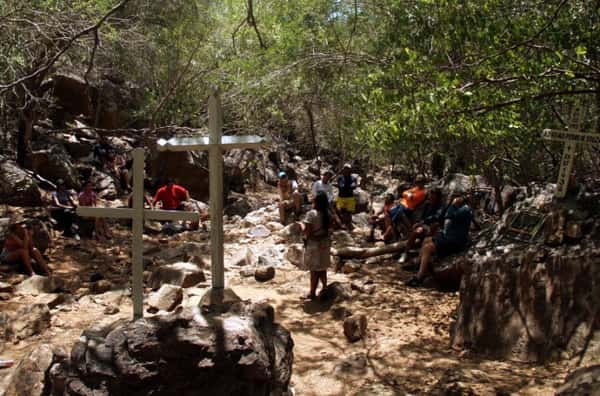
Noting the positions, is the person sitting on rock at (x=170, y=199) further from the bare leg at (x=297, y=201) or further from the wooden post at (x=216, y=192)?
the wooden post at (x=216, y=192)

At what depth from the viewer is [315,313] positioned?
22.4 feet

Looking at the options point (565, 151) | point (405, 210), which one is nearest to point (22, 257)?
point (405, 210)

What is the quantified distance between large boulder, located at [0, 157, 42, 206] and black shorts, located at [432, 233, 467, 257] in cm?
825

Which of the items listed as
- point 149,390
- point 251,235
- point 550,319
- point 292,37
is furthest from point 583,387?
point 251,235

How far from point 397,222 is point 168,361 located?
7.38m

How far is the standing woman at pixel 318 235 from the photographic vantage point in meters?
6.85

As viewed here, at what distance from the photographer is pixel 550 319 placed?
4.84 metres

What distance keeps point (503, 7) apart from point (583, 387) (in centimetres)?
407

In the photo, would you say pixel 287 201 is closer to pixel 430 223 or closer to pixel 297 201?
pixel 297 201

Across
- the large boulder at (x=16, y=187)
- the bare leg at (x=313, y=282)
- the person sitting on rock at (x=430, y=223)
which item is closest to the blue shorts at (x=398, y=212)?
the person sitting on rock at (x=430, y=223)

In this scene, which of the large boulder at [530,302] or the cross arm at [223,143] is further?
the cross arm at [223,143]


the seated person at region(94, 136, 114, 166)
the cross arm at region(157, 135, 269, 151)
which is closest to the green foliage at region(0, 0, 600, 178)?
the cross arm at region(157, 135, 269, 151)

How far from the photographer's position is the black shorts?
7.84 metres

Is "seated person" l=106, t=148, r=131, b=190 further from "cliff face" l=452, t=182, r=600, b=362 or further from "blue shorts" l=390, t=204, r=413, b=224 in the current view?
"cliff face" l=452, t=182, r=600, b=362
